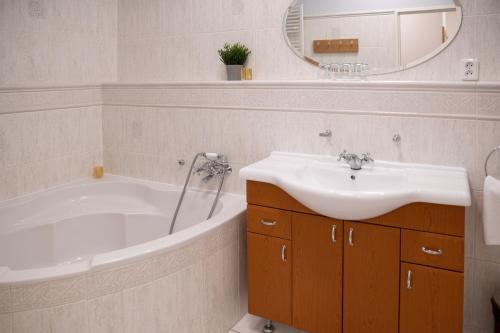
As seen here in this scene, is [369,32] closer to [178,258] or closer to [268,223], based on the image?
[268,223]

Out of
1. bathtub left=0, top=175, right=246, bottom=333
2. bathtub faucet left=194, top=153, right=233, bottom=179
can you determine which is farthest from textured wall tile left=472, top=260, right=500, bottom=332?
bathtub faucet left=194, top=153, right=233, bottom=179

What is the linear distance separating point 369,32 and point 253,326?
1627 millimetres

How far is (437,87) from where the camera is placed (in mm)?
2023

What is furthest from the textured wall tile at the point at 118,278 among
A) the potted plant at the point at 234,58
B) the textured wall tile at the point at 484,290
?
the textured wall tile at the point at 484,290

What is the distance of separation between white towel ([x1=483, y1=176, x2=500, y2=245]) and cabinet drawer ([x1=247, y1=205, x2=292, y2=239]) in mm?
806

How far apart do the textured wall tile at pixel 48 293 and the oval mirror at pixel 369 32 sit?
1.60 meters

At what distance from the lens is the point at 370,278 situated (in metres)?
1.85

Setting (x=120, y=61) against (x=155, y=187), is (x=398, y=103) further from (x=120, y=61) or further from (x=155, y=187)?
(x=120, y=61)

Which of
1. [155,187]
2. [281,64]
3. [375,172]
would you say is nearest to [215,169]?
[155,187]

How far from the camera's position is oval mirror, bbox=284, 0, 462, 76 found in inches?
82.1

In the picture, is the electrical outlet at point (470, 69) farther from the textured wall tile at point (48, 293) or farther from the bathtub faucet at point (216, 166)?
the textured wall tile at point (48, 293)

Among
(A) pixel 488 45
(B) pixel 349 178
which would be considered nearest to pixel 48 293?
(B) pixel 349 178

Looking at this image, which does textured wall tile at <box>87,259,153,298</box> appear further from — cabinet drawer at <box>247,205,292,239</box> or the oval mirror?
the oval mirror

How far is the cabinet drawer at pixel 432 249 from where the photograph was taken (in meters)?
1.68
